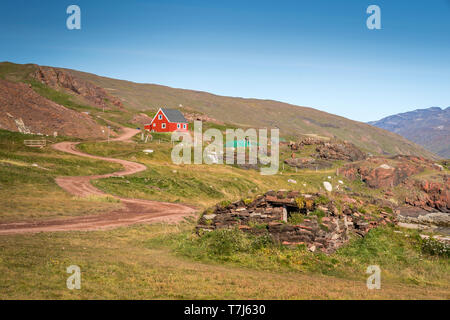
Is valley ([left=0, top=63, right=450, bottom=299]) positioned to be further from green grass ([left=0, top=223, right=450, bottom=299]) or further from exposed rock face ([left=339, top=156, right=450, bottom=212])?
exposed rock face ([left=339, top=156, right=450, bottom=212])

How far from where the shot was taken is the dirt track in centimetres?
2058

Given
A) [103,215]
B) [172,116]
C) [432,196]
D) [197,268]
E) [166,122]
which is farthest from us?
[172,116]

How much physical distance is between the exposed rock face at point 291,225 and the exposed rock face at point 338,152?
2588 inches

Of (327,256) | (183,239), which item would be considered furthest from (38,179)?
(327,256)

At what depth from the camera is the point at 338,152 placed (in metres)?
88.4

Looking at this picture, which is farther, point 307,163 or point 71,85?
point 71,85

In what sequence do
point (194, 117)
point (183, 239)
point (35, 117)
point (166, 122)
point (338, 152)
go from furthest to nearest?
point (194, 117) < point (166, 122) < point (338, 152) < point (35, 117) < point (183, 239)

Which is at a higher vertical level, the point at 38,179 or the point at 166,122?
the point at 166,122

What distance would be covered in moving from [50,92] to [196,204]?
84.4m

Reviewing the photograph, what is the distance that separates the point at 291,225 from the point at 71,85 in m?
114

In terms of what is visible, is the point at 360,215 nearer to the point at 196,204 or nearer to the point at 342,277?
the point at 342,277

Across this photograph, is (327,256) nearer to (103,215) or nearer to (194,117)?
(103,215)

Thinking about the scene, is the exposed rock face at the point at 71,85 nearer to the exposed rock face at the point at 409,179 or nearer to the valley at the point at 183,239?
the valley at the point at 183,239
